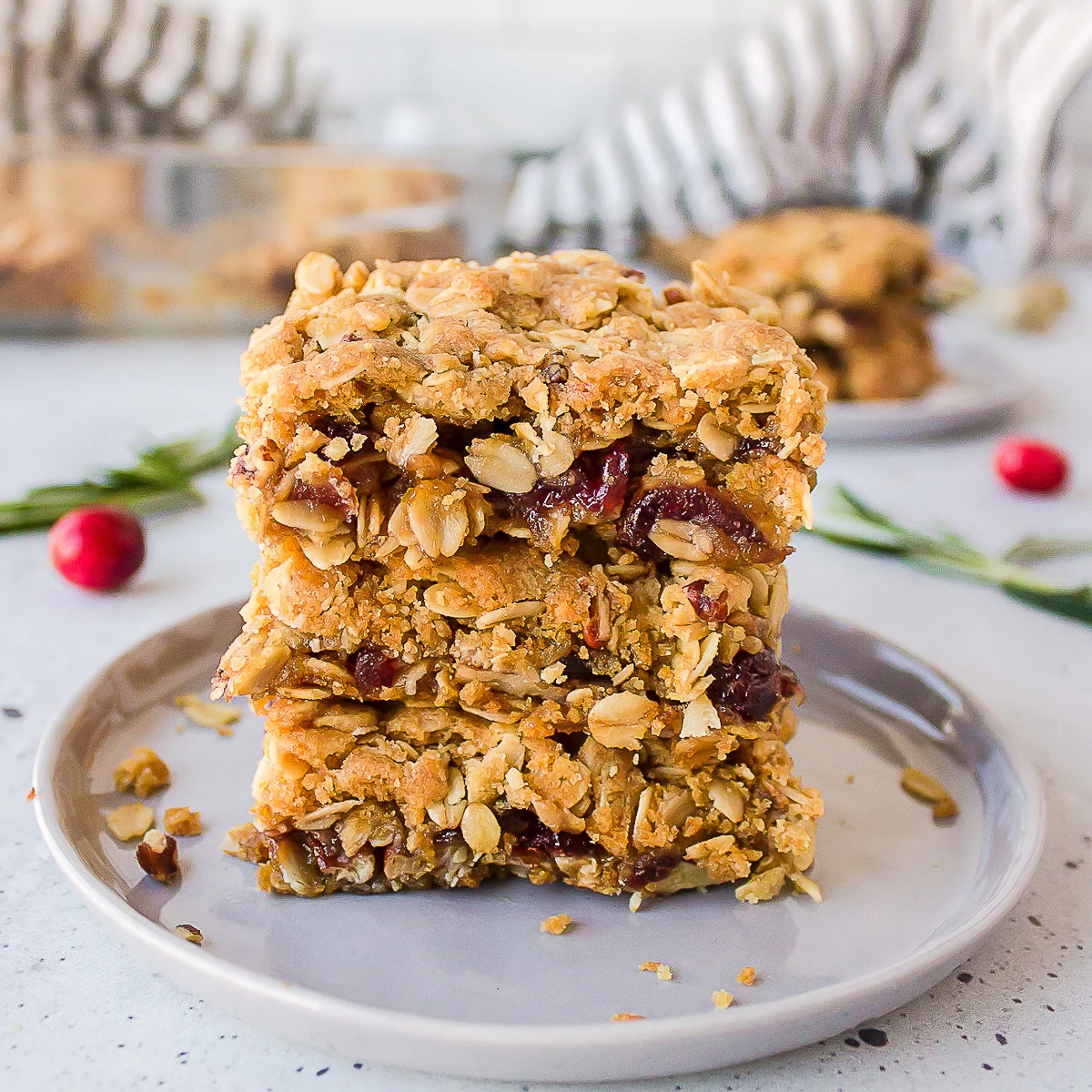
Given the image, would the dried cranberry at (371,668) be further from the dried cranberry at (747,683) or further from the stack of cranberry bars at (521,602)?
the dried cranberry at (747,683)

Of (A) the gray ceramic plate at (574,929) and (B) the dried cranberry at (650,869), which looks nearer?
(A) the gray ceramic plate at (574,929)

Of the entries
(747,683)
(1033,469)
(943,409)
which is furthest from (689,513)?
(943,409)

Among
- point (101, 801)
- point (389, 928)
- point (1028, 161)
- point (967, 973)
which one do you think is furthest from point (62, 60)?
point (967, 973)

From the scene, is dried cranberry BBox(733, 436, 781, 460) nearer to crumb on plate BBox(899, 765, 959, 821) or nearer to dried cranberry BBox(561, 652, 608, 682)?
dried cranberry BBox(561, 652, 608, 682)

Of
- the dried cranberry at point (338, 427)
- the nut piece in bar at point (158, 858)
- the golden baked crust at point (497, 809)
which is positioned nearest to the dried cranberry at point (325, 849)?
the golden baked crust at point (497, 809)

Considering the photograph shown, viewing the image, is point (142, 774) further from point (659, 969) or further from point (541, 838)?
point (659, 969)

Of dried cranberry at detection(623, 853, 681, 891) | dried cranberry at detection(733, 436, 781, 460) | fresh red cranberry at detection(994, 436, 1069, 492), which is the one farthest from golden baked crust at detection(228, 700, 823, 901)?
fresh red cranberry at detection(994, 436, 1069, 492)
